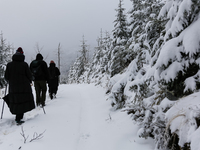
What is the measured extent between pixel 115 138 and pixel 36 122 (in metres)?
2.72

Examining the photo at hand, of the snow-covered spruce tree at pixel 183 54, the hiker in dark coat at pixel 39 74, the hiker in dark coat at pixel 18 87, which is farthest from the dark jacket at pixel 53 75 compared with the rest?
the snow-covered spruce tree at pixel 183 54

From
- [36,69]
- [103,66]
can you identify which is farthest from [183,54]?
[103,66]

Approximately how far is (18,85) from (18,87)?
0.07 meters

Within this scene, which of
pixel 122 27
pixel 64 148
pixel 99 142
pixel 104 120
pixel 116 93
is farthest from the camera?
pixel 122 27

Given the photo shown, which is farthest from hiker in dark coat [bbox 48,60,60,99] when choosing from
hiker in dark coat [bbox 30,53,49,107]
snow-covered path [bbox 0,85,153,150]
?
snow-covered path [bbox 0,85,153,150]

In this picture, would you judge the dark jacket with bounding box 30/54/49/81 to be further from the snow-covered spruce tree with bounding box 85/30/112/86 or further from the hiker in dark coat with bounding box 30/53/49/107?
the snow-covered spruce tree with bounding box 85/30/112/86

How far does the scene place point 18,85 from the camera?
A: 440 cm

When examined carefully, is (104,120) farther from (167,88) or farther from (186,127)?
(186,127)

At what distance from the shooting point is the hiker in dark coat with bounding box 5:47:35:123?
4312 mm

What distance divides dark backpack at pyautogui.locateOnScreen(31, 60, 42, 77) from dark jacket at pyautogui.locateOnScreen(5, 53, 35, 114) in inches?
64.4

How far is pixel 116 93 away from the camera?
197 inches

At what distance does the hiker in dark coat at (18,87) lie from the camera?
431 cm

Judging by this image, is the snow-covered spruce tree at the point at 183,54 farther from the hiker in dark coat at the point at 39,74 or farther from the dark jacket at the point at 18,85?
the hiker in dark coat at the point at 39,74

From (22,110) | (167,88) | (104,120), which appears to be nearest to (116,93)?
(104,120)
